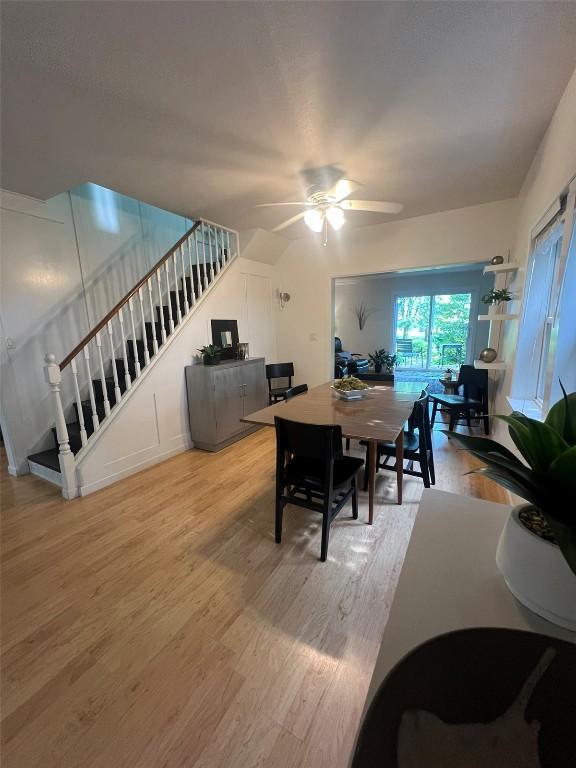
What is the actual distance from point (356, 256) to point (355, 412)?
2.91 meters

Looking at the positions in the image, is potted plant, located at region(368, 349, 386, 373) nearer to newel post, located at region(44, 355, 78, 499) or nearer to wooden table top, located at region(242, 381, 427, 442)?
wooden table top, located at region(242, 381, 427, 442)

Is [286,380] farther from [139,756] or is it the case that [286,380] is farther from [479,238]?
[139,756]

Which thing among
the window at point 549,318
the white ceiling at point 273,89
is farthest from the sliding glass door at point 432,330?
the window at point 549,318

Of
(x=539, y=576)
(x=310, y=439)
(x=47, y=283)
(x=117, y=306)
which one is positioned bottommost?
(x=310, y=439)

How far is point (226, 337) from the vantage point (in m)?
4.07

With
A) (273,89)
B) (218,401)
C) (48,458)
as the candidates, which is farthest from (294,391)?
(48,458)

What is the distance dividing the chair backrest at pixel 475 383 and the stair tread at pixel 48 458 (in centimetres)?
472

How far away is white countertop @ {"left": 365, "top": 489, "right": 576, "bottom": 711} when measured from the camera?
592mm

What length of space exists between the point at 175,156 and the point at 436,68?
1.82m

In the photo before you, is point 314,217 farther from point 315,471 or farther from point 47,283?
point 47,283

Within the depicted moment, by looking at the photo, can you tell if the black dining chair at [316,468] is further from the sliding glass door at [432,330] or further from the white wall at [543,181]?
the sliding glass door at [432,330]

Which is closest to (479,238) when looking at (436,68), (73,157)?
(436,68)

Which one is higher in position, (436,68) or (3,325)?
(436,68)

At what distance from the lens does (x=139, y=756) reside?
41.3 inches
